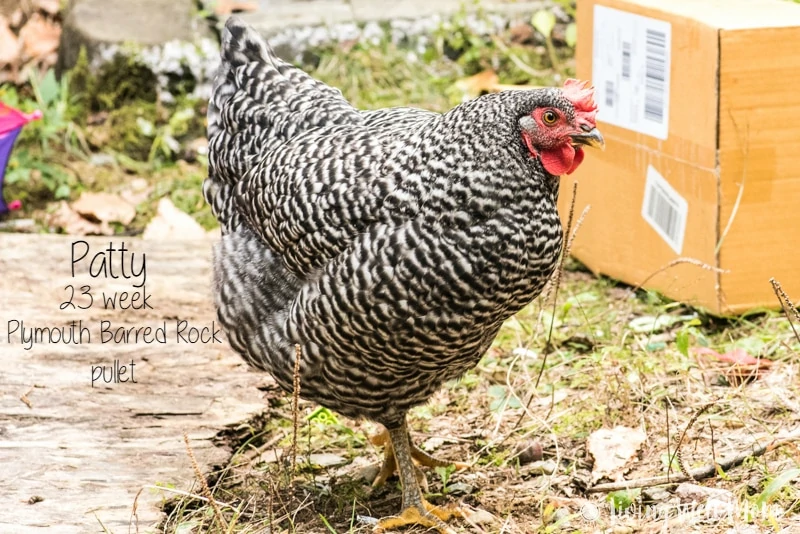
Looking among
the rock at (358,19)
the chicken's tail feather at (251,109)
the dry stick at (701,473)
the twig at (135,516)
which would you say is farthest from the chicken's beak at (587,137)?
the rock at (358,19)

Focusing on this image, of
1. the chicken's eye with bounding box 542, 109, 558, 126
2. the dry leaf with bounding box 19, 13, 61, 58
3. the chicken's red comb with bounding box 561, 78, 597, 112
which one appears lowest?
the dry leaf with bounding box 19, 13, 61, 58

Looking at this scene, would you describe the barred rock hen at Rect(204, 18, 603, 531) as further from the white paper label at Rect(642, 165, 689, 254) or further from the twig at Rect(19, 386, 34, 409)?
the white paper label at Rect(642, 165, 689, 254)

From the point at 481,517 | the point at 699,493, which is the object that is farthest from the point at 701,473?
the point at 481,517

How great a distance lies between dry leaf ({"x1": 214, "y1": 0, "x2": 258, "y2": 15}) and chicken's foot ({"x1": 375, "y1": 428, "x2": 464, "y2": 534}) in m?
3.90

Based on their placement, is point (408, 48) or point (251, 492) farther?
point (408, 48)

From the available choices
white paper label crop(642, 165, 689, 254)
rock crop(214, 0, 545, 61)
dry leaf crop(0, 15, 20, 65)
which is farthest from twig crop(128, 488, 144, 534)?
dry leaf crop(0, 15, 20, 65)

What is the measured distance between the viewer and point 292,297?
9.32 feet

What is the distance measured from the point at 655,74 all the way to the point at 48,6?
14.3 feet

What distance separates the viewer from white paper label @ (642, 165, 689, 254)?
12.4 ft

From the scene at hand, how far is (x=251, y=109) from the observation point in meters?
3.32

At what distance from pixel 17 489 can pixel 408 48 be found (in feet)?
13.0

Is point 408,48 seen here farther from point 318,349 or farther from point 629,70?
point 318,349

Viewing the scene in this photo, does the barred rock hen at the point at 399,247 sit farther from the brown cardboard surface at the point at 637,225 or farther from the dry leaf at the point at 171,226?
the dry leaf at the point at 171,226

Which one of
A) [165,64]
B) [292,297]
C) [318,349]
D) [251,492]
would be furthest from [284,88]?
[165,64]
